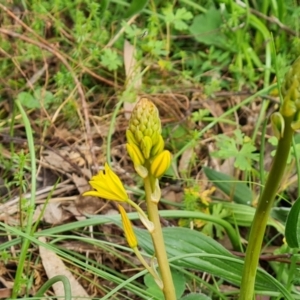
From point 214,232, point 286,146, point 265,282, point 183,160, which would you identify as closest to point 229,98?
point 183,160

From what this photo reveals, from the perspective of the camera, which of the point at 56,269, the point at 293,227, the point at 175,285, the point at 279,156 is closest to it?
the point at 279,156

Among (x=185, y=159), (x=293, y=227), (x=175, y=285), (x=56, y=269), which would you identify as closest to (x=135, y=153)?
(x=293, y=227)

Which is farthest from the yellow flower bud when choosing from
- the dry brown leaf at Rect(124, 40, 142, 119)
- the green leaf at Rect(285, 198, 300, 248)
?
the dry brown leaf at Rect(124, 40, 142, 119)

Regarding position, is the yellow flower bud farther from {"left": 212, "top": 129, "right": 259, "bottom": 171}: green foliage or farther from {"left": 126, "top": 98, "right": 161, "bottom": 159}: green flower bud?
{"left": 212, "top": 129, "right": 259, "bottom": 171}: green foliage

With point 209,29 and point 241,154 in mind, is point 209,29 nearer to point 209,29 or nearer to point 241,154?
point 209,29

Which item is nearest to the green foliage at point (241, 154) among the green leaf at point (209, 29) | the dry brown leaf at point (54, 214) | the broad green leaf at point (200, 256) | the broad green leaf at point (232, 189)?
the broad green leaf at point (232, 189)
